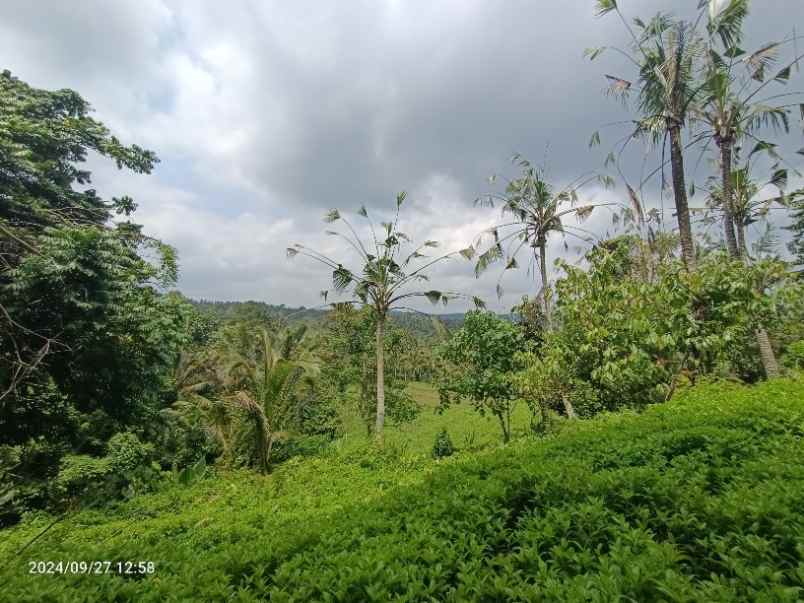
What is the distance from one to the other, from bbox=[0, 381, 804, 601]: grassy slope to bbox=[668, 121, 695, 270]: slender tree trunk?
5.76 m

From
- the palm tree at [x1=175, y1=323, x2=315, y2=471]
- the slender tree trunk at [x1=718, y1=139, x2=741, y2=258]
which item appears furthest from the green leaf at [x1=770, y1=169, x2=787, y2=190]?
the palm tree at [x1=175, y1=323, x2=315, y2=471]

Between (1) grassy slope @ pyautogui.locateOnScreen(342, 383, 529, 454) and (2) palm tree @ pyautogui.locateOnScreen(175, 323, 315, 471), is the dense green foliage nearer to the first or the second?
(2) palm tree @ pyautogui.locateOnScreen(175, 323, 315, 471)

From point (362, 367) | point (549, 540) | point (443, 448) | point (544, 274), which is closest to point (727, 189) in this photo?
point (544, 274)

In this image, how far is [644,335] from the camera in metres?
6.86

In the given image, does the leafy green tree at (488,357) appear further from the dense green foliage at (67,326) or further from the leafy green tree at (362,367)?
the dense green foliage at (67,326)

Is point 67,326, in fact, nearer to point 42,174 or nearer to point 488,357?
point 42,174

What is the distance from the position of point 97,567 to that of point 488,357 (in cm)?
962

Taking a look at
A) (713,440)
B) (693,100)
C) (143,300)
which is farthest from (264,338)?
(693,100)

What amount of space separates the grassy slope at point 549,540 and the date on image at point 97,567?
74mm

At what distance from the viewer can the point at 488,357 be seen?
11.1 meters

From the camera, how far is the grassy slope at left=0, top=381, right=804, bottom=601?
1873 millimetres

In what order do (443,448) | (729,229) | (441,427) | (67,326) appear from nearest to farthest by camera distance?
(67,326) < (729,229) < (443,448) < (441,427)

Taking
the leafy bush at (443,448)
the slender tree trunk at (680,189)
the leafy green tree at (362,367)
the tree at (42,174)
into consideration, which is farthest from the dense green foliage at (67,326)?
the slender tree trunk at (680,189)

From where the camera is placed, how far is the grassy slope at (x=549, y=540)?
187cm
